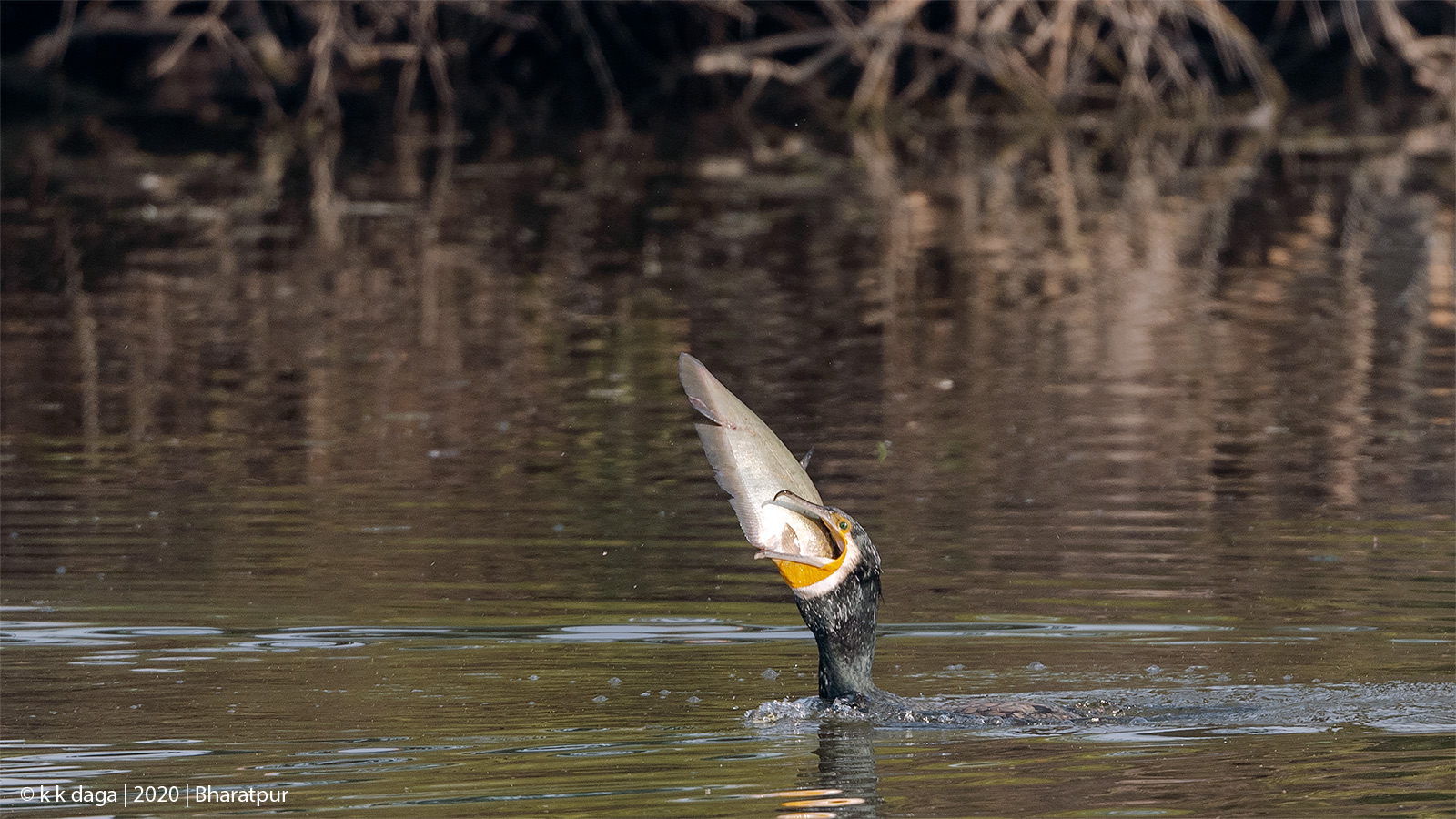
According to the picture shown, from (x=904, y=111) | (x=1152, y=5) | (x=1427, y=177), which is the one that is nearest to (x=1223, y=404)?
(x=1427, y=177)

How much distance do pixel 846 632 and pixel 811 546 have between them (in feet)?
1.20

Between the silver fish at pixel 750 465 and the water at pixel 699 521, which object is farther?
the water at pixel 699 521

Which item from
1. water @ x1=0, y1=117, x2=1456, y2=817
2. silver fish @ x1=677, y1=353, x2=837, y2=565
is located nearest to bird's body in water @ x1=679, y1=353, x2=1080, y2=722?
silver fish @ x1=677, y1=353, x2=837, y2=565

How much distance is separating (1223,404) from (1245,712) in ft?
20.5

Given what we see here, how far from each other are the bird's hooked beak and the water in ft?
1.51

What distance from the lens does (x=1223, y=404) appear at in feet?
41.8

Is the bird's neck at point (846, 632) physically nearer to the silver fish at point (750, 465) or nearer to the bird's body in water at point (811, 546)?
the bird's body in water at point (811, 546)

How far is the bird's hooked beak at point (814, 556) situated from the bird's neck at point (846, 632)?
7cm

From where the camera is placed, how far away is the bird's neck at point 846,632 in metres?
6.50

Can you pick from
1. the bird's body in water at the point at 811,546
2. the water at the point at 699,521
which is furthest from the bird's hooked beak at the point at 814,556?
the water at the point at 699,521

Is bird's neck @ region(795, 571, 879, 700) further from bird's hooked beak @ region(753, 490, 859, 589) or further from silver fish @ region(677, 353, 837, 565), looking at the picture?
silver fish @ region(677, 353, 837, 565)

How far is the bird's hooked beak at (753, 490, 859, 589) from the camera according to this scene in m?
6.04

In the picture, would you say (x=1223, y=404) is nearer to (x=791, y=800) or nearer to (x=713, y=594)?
(x=713, y=594)

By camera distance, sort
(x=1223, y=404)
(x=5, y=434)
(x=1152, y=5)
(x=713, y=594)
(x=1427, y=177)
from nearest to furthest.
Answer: (x=713, y=594)
(x=5, y=434)
(x=1223, y=404)
(x=1427, y=177)
(x=1152, y=5)
